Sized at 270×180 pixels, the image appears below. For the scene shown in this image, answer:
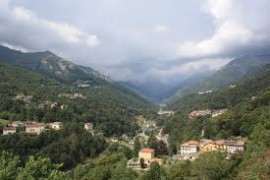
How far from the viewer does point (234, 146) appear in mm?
71000

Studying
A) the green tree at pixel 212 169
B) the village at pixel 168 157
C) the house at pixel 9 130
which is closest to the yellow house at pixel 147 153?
the village at pixel 168 157

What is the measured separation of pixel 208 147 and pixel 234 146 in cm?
976

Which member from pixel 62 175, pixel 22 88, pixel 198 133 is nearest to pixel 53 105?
pixel 22 88

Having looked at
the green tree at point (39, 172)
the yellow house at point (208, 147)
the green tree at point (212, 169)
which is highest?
the yellow house at point (208, 147)

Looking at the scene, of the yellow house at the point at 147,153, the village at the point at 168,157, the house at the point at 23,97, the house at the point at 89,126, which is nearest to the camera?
the village at the point at 168,157

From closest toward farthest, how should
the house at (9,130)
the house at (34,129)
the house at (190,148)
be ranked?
1. the house at (190,148)
2. the house at (9,130)
3. the house at (34,129)

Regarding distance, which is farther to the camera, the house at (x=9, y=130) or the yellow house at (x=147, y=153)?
the house at (x=9, y=130)

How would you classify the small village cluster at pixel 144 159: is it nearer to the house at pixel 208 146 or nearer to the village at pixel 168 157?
the village at pixel 168 157

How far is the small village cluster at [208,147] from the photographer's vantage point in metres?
70.6

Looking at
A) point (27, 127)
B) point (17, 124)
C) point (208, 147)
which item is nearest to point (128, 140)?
point (27, 127)

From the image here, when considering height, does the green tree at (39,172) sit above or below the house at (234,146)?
below

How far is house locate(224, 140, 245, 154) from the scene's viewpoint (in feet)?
225

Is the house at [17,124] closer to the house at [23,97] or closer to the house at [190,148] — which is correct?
the house at [23,97]

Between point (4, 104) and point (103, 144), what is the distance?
40.1m
